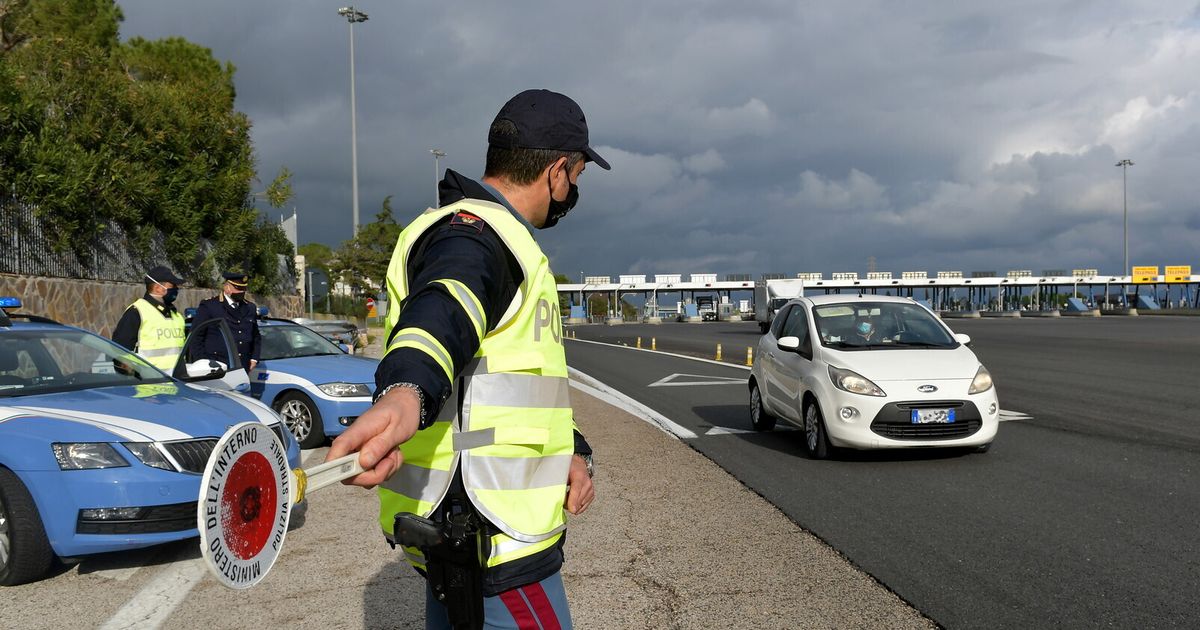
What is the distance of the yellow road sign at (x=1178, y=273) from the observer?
331 feet

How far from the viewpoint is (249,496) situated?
153cm

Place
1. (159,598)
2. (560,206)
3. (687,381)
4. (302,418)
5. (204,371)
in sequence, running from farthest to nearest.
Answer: (687,381)
(302,418)
(204,371)
(159,598)
(560,206)

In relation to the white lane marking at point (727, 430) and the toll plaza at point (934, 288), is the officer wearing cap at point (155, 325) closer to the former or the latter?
the white lane marking at point (727, 430)

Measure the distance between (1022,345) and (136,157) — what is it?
25.8 m

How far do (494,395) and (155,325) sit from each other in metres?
7.82

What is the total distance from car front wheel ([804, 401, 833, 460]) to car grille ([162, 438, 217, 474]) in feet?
18.7

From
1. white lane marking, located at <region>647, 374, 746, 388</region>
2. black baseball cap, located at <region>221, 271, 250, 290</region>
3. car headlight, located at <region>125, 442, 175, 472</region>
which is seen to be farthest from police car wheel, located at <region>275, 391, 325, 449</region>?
white lane marking, located at <region>647, 374, 746, 388</region>

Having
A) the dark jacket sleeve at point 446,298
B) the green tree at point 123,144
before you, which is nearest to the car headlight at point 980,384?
the dark jacket sleeve at point 446,298

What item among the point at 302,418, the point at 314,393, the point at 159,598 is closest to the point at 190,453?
the point at 159,598

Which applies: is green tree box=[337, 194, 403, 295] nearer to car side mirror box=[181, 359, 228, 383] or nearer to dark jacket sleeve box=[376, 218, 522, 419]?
car side mirror box=[181, 359, 228, 383]

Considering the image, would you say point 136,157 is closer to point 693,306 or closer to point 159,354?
point 159,354

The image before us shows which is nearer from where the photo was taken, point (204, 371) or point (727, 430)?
point (204, 371)

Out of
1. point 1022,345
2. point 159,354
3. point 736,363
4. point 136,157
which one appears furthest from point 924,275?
point 159,354

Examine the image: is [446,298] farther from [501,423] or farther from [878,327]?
[878,327]
